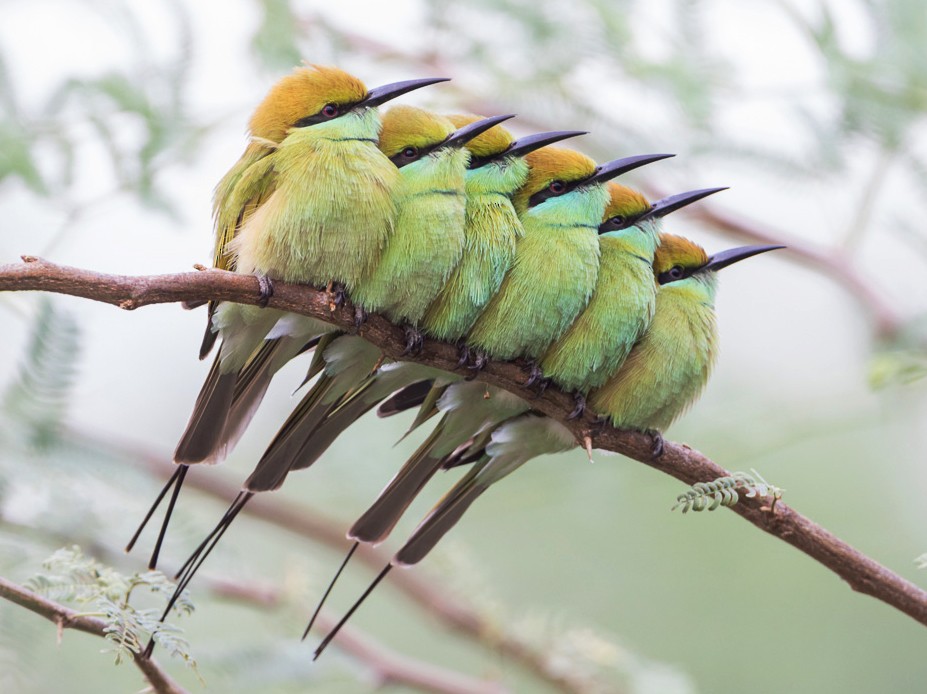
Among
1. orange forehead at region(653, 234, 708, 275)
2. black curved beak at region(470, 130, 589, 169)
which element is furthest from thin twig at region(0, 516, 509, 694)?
orange forehead at region(653, 234, 708, 275)

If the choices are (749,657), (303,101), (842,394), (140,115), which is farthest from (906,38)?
(749,657)

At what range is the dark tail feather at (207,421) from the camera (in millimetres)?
1942

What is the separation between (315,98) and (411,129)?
0.64 ft

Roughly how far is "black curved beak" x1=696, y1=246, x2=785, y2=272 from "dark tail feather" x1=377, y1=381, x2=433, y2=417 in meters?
0.65

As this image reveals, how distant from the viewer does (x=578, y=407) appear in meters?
2.20

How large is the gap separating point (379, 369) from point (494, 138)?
21.1 inches

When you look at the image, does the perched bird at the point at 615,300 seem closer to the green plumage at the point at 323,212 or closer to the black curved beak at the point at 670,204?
the black curved beak at the point at 670,204

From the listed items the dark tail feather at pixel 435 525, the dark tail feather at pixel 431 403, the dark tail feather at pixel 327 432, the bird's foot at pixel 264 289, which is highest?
the bird's foot at pixel 264 289

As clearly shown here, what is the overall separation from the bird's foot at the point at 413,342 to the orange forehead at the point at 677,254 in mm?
659

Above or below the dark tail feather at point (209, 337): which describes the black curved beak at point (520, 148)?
above

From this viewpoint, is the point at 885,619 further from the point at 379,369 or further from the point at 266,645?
the point at 379,369

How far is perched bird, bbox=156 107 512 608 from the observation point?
6.70 feet

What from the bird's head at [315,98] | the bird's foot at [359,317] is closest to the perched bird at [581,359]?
the bird's foot at [359,317]

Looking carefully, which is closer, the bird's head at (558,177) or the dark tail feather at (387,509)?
the dark tail feather at (387,509)
